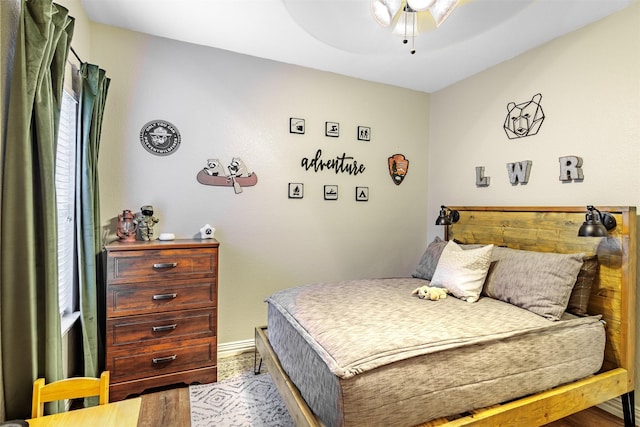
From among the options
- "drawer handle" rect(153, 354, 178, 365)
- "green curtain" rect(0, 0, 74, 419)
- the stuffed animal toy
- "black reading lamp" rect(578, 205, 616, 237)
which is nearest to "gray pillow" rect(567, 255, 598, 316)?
"black reading lamp" rect(578, 205, 616, 237)

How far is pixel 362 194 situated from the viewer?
11.3 feet

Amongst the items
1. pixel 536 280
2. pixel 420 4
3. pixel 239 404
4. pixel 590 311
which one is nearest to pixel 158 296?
pixel 239 404

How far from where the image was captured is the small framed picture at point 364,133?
3.42 m

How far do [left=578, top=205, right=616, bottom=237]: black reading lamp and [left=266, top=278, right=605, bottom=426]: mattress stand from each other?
514 mm

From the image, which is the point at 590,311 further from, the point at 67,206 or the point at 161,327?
the point at 67,206

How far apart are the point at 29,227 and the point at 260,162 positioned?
1.91 meters

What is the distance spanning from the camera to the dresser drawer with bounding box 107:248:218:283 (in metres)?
2.17

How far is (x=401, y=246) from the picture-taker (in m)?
3.67

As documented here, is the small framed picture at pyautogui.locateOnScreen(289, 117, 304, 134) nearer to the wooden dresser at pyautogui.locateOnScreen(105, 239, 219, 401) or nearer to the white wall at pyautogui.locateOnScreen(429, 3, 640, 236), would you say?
the wooden dresser at pyautogui.locateOnScreen(105, 239, 219, 401)

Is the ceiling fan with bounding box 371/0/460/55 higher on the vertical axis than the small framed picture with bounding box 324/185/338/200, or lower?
higher

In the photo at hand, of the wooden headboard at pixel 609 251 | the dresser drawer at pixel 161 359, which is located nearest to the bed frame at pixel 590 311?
the wooden headboard at pixel 609 251

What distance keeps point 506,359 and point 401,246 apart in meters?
2.08

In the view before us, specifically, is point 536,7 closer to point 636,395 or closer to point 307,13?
point 307,13

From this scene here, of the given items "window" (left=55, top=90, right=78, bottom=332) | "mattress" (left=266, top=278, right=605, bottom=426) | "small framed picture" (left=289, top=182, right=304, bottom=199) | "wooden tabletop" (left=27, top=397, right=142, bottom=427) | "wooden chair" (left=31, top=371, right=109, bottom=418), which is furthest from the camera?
"small framed picture" (left=289, top=182, right=304, bottom=199)
